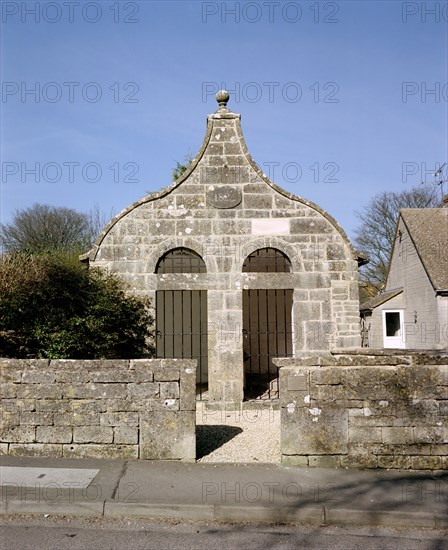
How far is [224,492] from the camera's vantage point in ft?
17.3

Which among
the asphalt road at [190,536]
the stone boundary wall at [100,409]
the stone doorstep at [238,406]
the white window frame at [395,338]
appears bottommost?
the asphalt road at [190,536]

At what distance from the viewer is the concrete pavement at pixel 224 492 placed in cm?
482

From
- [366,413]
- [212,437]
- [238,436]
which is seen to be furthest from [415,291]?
[366,413]

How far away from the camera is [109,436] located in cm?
632

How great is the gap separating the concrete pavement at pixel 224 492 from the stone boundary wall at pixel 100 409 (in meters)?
0.20

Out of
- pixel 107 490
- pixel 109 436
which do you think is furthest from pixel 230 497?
pixel 109 436

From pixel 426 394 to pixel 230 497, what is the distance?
104 inches

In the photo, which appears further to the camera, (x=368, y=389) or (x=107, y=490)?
(x=368, y=389)

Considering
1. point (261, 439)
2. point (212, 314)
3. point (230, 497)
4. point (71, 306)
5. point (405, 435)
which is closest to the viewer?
point (230, 497)

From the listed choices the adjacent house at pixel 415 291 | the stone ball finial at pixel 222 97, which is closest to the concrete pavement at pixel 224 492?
the stone ball finial at pixel 222 97

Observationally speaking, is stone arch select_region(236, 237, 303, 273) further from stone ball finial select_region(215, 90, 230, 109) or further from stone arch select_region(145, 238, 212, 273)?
stone ball finial select_region(215, 90, 230, 109)

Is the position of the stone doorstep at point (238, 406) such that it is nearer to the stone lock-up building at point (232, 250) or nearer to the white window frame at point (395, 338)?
the stone lock-up building at point (232, 250)

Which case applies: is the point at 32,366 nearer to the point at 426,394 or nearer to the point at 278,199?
the point at 426,394

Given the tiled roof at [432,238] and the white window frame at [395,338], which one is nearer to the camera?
the tiled roof at [432,238]
